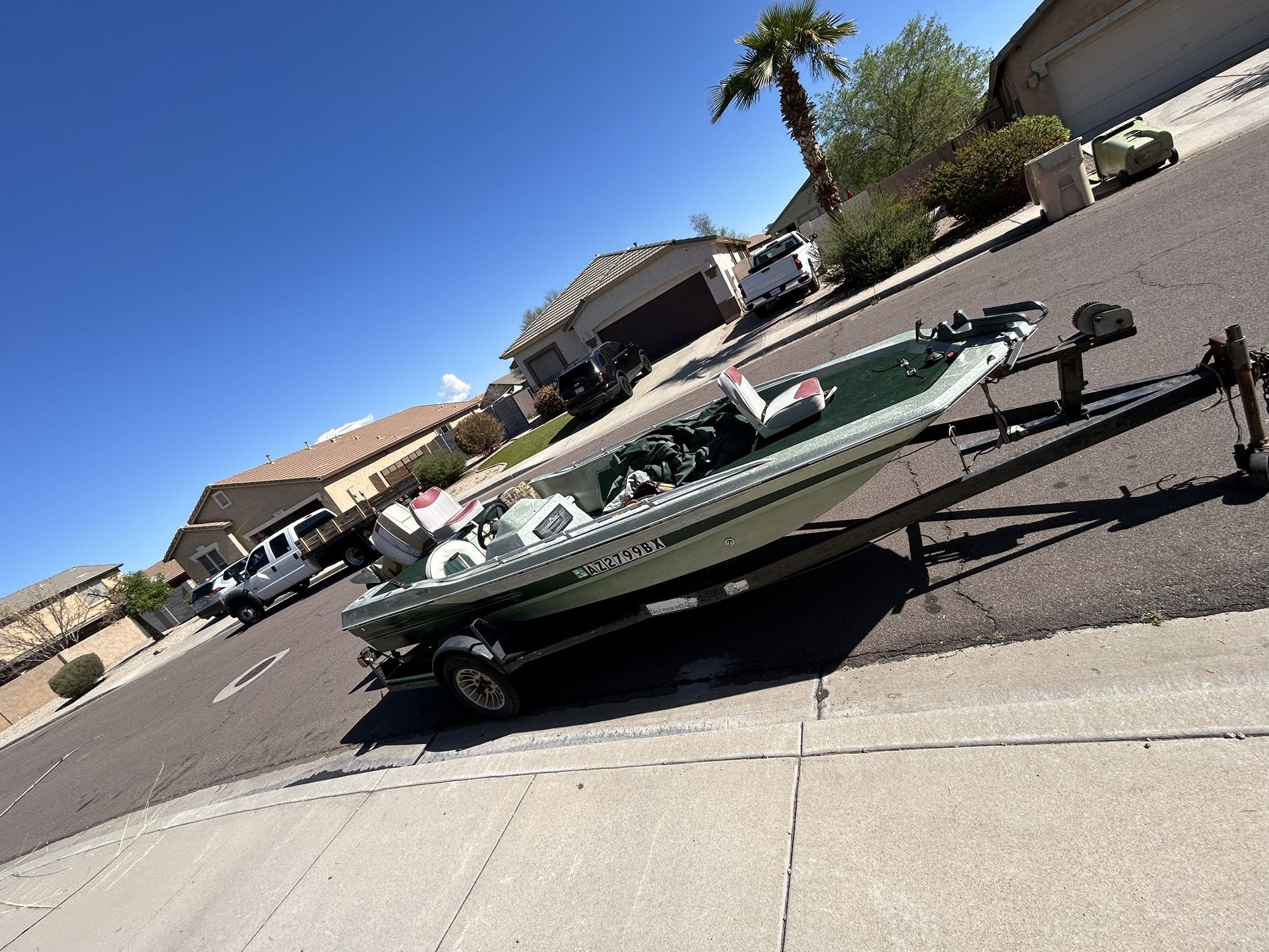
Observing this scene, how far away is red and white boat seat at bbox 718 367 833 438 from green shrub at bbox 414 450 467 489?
19095mm

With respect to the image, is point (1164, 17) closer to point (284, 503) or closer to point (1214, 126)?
point (1214, 126)

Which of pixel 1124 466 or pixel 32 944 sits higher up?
pixel 32 944

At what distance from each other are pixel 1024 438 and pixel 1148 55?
1996 centimetres

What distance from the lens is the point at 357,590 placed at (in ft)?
42.1

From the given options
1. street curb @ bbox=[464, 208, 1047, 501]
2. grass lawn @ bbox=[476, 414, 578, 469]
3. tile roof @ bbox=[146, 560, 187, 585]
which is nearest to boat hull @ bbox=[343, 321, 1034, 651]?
street curb @ bbox=[464, 208, 1047, 501]

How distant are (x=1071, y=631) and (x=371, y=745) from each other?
5567mm

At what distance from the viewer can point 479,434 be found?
84.9ft

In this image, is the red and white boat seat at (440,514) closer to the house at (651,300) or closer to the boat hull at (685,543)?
the boat hull at (685,543)

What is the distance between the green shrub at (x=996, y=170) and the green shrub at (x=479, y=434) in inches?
738

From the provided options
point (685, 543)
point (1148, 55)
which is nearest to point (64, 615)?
point (685, 543)

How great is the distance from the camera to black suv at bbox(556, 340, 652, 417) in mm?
19141

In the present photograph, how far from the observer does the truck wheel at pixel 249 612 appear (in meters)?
15.5

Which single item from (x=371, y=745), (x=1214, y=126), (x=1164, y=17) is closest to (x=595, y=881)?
(x=371, y=745)

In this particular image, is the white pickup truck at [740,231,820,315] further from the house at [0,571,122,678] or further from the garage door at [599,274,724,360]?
the house at [0,571,122,678]
